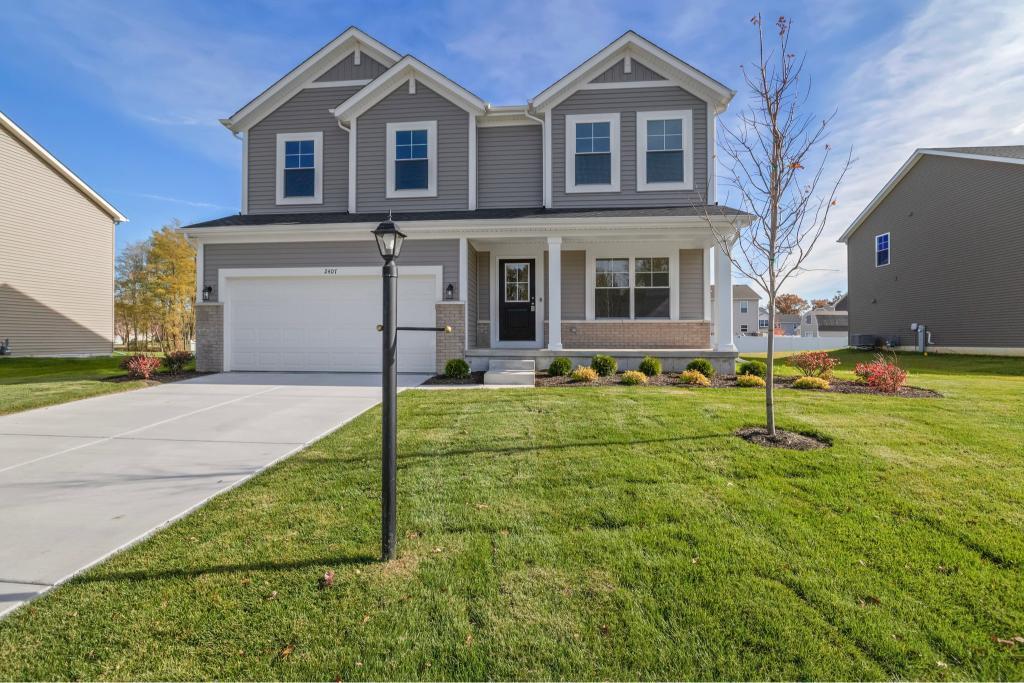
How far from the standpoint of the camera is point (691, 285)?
440 inches

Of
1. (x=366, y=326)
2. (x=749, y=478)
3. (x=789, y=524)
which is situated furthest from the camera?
(x=366, y=326)

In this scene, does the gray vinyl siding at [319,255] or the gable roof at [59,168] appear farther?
the gable roof at [59,168]

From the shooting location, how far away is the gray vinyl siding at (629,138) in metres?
10.6

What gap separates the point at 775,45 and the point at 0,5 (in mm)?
14767

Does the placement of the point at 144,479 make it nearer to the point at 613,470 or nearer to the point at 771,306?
the point at 613,470

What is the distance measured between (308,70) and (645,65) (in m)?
8.74

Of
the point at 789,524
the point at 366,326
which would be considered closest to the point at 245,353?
the point at 366,326

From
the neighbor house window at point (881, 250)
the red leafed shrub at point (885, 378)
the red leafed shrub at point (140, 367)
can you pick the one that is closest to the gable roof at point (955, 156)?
the neighbor house window at point (881, 250)

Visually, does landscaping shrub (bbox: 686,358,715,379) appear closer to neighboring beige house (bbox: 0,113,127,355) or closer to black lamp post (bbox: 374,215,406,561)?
black lamp post (bbox: 374,215,406,561)

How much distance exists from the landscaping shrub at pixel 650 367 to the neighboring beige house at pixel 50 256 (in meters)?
20.2

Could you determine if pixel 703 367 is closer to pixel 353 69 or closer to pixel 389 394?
pixel 389 394

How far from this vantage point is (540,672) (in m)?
1.82

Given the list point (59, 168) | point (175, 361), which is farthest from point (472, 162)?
point (59, 168)

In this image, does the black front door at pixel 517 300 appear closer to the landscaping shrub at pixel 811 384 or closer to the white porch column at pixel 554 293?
the white porch column at pixel 554 293
